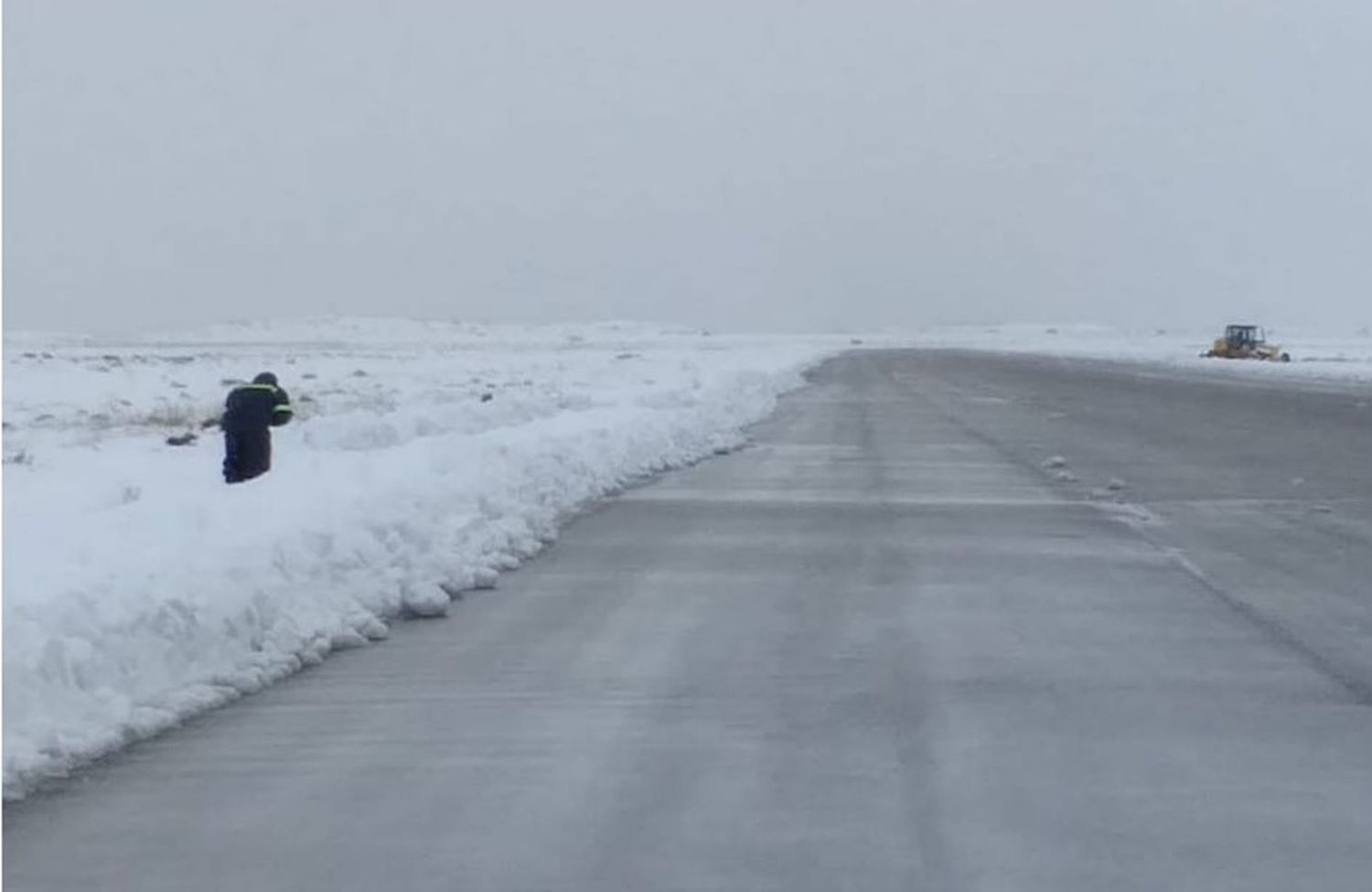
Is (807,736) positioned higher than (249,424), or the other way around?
(249,424)

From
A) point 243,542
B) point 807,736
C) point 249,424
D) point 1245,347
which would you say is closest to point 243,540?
point 243,542

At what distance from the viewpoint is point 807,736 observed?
30.2 ft

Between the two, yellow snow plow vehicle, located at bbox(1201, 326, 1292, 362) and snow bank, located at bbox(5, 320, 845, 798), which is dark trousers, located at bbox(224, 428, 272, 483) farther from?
yellow snow plow vehicle, located at bbox(1201, 326, 1292, 362)

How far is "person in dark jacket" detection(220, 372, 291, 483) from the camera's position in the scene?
67.4 feet

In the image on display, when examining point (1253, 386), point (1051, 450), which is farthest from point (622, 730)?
point (1253, 386)

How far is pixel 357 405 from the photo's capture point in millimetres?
48344

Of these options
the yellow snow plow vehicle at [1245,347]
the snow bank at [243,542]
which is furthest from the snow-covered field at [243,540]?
the yellow snow plow vehicle at [1245,347]

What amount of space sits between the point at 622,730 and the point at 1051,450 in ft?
78.0

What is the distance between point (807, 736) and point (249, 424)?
12425mm

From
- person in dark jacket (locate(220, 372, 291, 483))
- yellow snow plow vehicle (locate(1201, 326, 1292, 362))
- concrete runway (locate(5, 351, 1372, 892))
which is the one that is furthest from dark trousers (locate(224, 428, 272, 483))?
yellow snow plow vehicle (locate(1201, 326, 1292, 362))

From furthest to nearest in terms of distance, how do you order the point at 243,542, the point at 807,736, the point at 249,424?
the point at 249,424 < the point at 243,542 < the point at 807,736

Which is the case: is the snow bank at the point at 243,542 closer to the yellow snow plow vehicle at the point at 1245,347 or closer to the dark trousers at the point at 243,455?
the dark trousers at the point at 243,455

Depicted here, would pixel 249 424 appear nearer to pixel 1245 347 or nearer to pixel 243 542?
pixel 243 542

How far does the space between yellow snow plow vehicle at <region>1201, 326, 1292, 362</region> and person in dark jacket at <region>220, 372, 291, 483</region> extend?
8778cm
